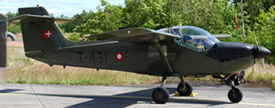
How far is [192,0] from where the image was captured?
2162 cm

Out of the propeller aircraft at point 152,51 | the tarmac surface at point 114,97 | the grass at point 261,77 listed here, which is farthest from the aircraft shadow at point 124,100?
the grass at point 261,77

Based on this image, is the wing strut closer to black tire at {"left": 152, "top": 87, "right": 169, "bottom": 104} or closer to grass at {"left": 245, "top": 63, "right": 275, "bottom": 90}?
black tire at {"left": 152, "top": 87, "right": 169, "bottom": 104}

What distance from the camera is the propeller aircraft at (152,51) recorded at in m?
8.57

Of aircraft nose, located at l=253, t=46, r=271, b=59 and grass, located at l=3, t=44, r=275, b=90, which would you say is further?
grass, located at l=3, t=44, r=275, b=90

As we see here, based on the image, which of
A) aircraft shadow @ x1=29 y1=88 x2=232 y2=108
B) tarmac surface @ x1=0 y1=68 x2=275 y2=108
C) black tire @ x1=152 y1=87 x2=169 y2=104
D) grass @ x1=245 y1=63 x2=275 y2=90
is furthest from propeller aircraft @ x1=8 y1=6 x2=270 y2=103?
grass @ x1=245 y1=63 x2=275 y2=90

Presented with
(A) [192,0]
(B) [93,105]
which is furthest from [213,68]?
(A) [192,0]

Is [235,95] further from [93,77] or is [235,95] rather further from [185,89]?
[93,77]

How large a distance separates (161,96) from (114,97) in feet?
6.84

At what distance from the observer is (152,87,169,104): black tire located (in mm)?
8750

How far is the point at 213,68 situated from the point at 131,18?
20204 millimetres

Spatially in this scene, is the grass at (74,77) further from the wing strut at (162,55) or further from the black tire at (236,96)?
the black tire at (236,96)

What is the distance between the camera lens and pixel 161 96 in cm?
881

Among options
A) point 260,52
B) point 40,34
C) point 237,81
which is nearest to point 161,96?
point 260,52

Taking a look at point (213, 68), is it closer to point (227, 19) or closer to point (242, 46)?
point (242, 46)
